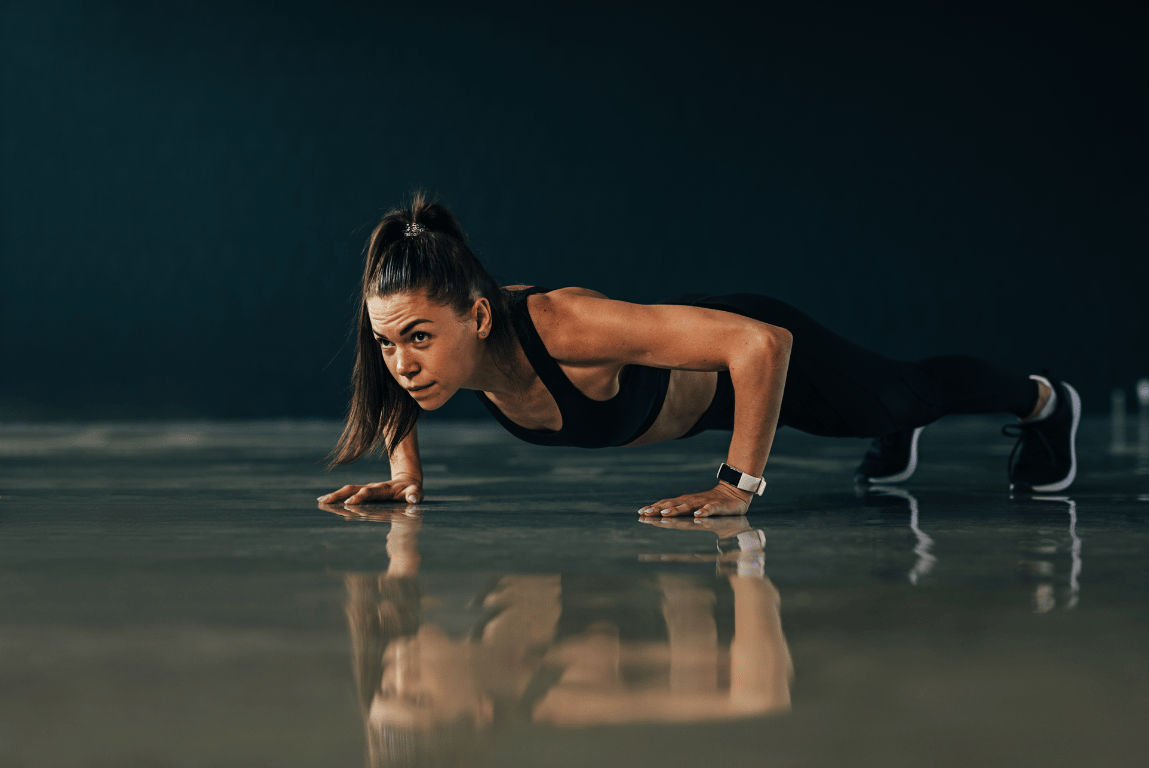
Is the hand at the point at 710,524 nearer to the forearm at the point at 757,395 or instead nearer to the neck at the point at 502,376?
the forearm at the point at 757,395

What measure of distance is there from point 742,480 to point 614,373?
10.9 inches

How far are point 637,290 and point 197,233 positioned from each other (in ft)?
8.71

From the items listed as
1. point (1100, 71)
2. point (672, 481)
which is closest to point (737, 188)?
point (1100, 71)

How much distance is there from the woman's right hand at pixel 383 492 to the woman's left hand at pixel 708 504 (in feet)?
1.54

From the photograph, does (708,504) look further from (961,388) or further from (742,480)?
(961,388)

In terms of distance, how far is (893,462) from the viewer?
6.67 ft

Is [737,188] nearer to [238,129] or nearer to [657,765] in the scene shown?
[238,129]

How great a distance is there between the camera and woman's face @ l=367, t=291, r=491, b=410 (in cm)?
136

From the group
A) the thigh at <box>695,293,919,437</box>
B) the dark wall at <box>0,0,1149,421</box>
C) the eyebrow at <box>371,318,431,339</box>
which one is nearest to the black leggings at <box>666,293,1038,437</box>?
the thigh at <box>695,293,919,437</box>

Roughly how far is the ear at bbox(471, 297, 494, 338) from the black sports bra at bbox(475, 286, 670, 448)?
52 millimetres

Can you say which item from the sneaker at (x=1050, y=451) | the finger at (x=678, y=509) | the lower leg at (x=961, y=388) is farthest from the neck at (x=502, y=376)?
the sneaker at (x=1050, y=451)

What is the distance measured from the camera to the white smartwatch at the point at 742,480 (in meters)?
1.46

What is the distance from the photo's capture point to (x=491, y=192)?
5.42m

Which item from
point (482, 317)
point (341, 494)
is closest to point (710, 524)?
point (482, 317)
